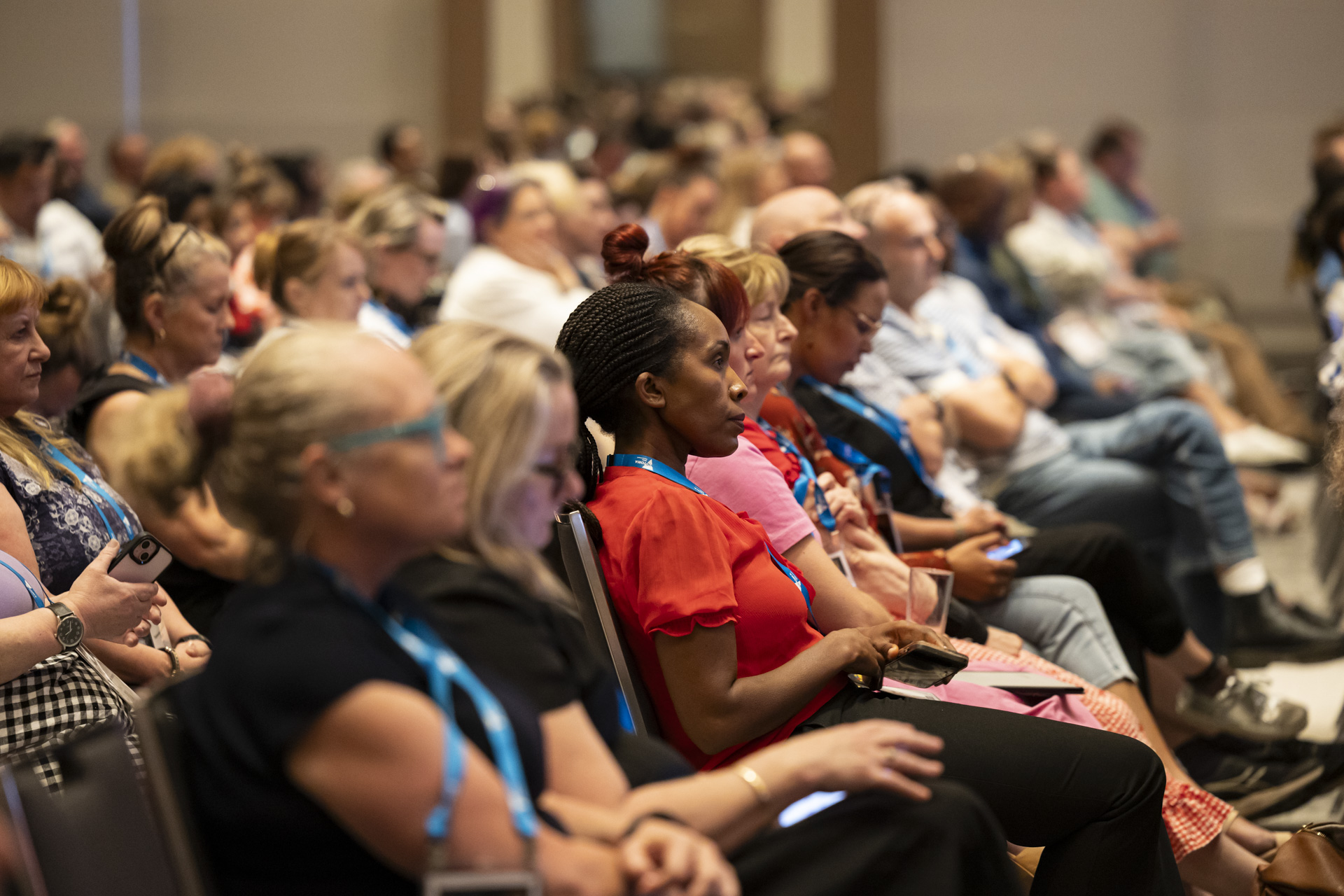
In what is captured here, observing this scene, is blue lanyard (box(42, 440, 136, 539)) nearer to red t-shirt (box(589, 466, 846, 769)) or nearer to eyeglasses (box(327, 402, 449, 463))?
red t-shirt (box(589, 466, 846, 769))

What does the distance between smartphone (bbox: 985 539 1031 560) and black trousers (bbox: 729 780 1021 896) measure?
153 centimetres

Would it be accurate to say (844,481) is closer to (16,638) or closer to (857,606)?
(857,606)

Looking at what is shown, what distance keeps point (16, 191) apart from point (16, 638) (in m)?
3.85

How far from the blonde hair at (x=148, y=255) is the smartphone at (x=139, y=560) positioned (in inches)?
38.4

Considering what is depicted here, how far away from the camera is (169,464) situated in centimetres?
140

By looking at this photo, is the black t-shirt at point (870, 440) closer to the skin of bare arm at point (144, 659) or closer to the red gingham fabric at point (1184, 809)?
the red gingham fabric at point (1184, 809)

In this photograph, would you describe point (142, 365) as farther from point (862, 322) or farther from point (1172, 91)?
point (1172, 91)

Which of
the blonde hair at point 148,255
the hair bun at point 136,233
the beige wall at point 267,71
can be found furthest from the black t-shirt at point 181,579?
the beige wall at point 267,71

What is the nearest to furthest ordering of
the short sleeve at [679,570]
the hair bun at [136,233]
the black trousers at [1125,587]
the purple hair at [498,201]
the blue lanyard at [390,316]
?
the short sleeve at [679,570] → the hair bun at [136,233] → the black trousers at [1125,587] → the blue lanyard at [390,316] → the purple hair at [498,201]

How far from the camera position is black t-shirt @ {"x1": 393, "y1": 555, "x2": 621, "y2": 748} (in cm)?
144

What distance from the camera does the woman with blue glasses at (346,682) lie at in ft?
4.03

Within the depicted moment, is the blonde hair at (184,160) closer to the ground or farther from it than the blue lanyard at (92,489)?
farther from it

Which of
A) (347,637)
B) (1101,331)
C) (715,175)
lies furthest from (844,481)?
(715,175)

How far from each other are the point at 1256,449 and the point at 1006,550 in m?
3.75
